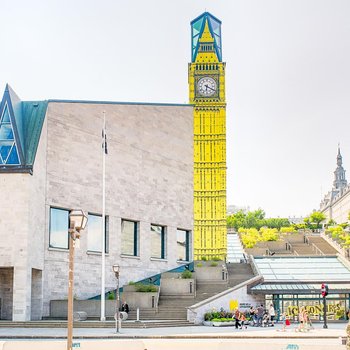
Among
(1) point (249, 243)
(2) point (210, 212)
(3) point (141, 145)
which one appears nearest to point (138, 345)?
(3) point (141, 145)

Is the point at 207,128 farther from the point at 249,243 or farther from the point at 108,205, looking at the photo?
the point at 108,205

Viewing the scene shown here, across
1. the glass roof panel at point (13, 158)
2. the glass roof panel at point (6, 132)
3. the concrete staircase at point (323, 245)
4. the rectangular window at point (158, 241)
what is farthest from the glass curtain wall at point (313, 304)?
the concrete staircase at point (323, 245)

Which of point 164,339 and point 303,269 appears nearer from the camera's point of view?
Result: point 164,339

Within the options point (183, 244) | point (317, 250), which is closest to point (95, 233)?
point (183, 244)

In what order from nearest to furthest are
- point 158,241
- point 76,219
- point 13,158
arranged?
point 76,219, point 13,158, point 158,241

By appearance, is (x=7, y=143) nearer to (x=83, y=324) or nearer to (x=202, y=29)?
(x=83, y=324)

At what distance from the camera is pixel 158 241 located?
52.2 metres

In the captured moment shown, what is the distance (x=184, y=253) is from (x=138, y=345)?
3526 centimetres

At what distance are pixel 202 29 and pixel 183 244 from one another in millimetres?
60545

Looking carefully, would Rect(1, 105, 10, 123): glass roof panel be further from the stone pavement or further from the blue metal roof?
the stone pavement

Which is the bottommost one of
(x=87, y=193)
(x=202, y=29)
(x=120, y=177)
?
(x=87, y=193)

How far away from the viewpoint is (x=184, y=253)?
180ft

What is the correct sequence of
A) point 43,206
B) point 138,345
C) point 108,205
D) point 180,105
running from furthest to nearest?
1. point 180,105
2. point 108,205
3. point 43,206
4. point 138,345

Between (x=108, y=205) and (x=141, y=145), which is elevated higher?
(x=141, y=145)
